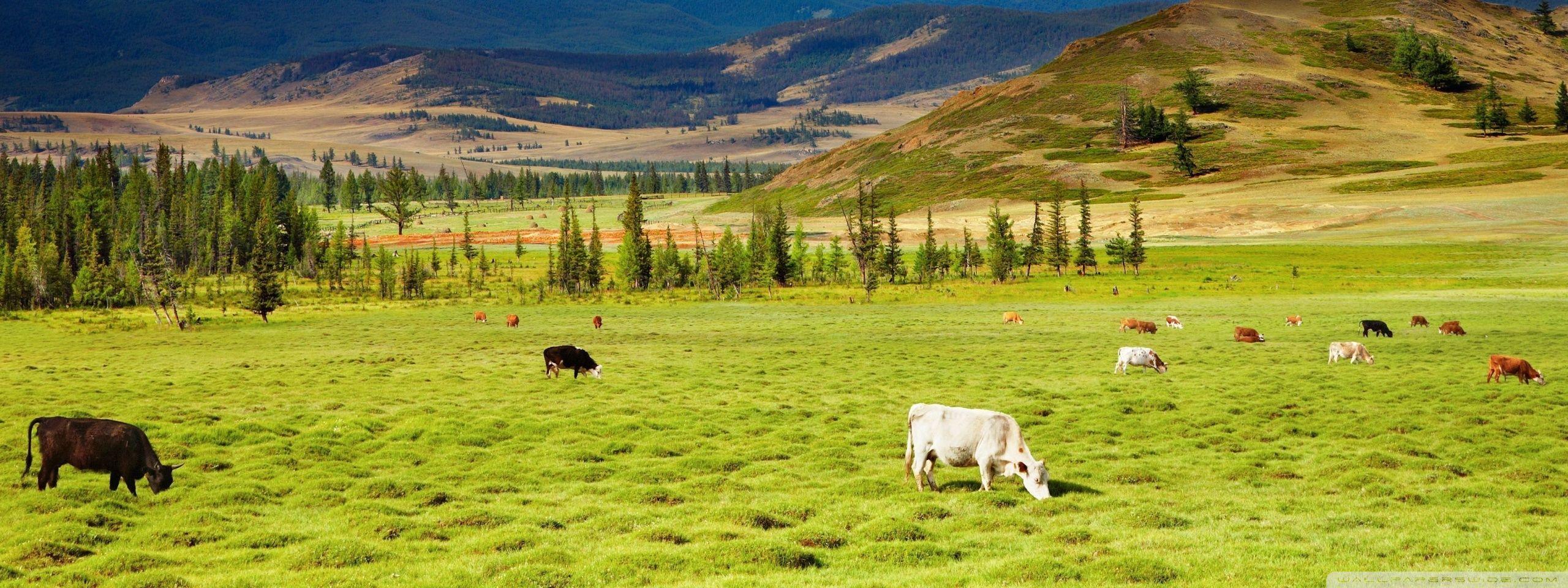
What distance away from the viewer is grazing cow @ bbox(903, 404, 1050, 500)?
17453mm

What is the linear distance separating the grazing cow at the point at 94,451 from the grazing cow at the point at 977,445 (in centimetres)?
1487

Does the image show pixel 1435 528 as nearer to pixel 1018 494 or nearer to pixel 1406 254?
pixel 1018 494

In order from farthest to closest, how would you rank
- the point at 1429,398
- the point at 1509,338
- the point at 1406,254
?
→ 1. the point at 1406,254
2. the point at 1509,338
3. the point at 1429,398

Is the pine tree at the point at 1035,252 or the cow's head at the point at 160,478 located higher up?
the pine tree at the point at 1035,252

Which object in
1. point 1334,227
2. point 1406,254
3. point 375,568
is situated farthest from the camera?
point 1334,227

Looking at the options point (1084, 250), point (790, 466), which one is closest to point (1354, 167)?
point (1084, 250)

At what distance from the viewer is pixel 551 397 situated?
30.4 m

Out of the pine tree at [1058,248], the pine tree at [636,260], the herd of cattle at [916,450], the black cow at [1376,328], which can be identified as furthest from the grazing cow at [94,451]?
the pine tree at [1058,248]

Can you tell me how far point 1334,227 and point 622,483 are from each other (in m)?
151

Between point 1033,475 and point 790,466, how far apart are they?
584 centimetres

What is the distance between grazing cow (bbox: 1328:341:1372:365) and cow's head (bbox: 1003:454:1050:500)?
1007 inches

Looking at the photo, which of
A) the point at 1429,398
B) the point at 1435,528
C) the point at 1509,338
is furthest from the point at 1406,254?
the point at 1435,528

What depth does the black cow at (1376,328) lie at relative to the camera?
44.2 m

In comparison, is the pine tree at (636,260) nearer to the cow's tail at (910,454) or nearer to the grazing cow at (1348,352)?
the grazing cow at (1348,352)
